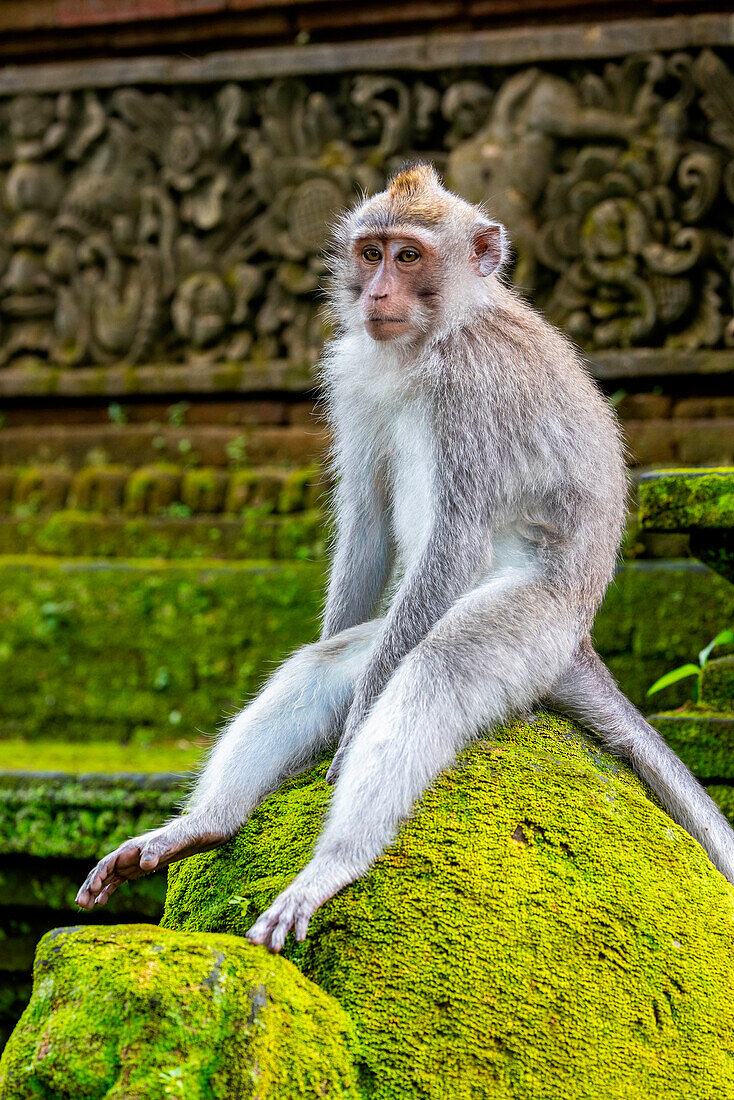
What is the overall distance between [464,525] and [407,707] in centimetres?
77

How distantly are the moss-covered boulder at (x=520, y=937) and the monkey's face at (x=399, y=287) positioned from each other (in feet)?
4.77

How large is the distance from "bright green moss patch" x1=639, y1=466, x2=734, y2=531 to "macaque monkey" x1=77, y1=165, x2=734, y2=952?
0.69 feet

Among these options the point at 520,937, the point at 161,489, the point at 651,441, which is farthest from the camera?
the point at 161,489

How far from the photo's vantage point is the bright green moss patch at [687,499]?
421cm

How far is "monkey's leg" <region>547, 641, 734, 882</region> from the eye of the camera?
12.0 feet

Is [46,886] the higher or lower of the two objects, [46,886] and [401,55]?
the lower

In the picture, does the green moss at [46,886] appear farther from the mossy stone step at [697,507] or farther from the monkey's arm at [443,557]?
the mossy stone step at [697,507]

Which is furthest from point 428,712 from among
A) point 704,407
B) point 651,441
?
point 704,407

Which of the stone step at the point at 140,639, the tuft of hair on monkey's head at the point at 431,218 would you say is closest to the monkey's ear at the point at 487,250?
the tuft of hair on monkey's head at the point at 431,218

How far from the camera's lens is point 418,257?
3980 mm

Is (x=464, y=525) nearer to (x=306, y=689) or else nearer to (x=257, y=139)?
(x=306, y=689)

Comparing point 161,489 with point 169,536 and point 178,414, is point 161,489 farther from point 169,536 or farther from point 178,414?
point 178,414

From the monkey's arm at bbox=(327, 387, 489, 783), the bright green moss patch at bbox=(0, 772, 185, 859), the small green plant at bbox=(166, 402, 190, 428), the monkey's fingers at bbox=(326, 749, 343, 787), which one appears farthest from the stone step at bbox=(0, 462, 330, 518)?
the monkey's fingers at bbox=(326, 749, 343, 787)

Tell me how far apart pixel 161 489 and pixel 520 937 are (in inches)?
216
